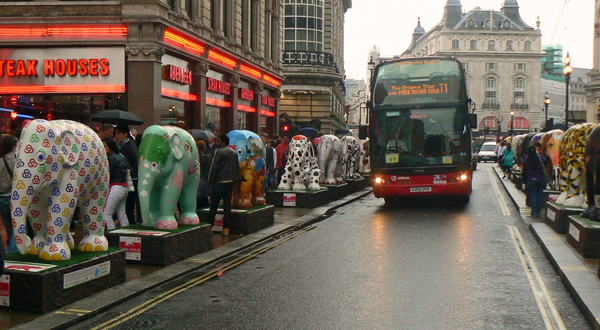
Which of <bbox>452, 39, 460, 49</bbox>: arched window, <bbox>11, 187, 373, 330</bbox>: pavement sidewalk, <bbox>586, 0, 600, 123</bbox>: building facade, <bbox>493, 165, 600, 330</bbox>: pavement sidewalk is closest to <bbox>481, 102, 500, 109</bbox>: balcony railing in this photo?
<bbox>452, 39, 460, 49</bbox>: arched window

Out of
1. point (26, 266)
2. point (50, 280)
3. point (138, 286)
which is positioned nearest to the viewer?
point (50, 280)

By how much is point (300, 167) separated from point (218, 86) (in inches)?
419

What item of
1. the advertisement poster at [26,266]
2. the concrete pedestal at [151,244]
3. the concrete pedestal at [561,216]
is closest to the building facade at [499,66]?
the concrete pedestal at [561,216]

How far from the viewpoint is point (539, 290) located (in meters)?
8.53

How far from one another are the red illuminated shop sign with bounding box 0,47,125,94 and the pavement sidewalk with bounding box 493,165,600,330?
44.9ft

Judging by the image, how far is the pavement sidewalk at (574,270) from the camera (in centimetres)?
721

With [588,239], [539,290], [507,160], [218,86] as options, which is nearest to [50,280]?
[539,290]

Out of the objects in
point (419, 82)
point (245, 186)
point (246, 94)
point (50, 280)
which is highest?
point (246, 94)

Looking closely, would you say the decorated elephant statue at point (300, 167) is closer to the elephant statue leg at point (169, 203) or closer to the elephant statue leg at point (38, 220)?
the elephant statue leg at point (169, 203)

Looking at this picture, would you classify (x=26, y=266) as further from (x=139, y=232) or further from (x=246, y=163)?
(x=246, y=163)

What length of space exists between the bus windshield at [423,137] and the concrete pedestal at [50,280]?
1222 centimetres

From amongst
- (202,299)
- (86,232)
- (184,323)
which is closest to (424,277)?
(202,299)

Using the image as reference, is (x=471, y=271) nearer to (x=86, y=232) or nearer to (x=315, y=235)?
(x=315, y=235)

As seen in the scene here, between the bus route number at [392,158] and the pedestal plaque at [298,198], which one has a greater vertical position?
the bus route number at [392,158]
